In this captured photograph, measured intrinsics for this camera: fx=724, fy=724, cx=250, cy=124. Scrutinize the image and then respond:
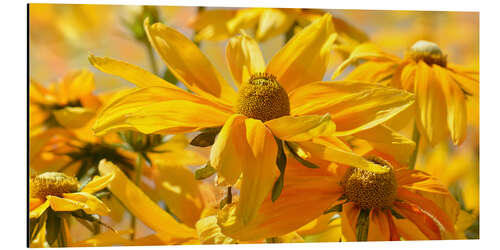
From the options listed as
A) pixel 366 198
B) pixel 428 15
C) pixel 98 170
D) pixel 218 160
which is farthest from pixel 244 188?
pixel 428 15

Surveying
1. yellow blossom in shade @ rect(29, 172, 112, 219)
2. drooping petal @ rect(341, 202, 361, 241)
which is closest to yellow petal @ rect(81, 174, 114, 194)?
yellow blossom in shade @ rect(29, 172, 112, 219)

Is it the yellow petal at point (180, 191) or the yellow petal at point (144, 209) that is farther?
the yellow petal at point (180, 191)

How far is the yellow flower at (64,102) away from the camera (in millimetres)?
1289

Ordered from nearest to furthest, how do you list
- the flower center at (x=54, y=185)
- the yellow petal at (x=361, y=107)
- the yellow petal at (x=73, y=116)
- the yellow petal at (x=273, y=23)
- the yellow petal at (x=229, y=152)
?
the yellow petal at (x=229, y=152) < the yellow petal at (x=361, y=107) < the flower center at (x=54, y=185) < the yellow petal at (x=73, y=116) < the yellow petal at (x=273, y=23)

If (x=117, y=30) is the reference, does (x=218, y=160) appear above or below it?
below

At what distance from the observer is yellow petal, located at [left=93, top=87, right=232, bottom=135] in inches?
38.0

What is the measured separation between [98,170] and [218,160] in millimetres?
358

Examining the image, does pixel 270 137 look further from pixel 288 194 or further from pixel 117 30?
pixel 117 30

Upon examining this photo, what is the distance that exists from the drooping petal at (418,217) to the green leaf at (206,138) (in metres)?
0.34

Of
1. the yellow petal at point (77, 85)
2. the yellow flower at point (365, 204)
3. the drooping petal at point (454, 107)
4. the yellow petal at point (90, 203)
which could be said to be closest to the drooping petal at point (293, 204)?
the yellow flower at point (365, 204)

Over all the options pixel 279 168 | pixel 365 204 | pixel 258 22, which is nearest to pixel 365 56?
pixel 258 22

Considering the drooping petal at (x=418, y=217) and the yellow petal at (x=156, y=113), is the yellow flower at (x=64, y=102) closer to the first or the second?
the yellow petal at (x=156, y=113)

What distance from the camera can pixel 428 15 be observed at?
1.59m

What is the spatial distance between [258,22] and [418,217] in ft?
1.69
